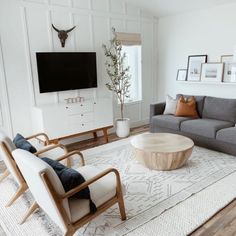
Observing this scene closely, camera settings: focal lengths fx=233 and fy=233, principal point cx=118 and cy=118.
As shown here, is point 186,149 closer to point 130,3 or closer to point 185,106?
point 185,106

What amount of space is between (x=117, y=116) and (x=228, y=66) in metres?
2.44

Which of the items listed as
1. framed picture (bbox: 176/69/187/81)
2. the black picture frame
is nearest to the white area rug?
the black picture frame

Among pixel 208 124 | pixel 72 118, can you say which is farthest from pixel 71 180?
pixel 208 124

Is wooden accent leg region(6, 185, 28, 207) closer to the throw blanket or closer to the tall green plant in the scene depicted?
the throw blanket

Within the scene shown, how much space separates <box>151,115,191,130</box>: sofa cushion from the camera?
166 inches

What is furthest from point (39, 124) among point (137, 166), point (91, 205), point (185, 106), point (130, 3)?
point (130, 3)

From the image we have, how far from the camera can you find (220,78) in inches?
175

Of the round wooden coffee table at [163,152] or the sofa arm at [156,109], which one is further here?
the sofa arm at [156,109]

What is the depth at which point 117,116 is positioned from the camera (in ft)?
17.2

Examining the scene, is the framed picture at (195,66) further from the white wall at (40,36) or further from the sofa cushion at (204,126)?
the white wall at (40,36)

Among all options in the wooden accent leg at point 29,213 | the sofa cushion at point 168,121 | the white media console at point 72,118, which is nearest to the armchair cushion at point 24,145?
the wooden accent leg at point 29,213

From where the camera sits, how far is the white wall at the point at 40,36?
12.1 ft

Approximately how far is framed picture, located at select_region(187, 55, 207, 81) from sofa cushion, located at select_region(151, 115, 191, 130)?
1082 millimetres

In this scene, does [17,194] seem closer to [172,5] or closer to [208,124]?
[208,124]
